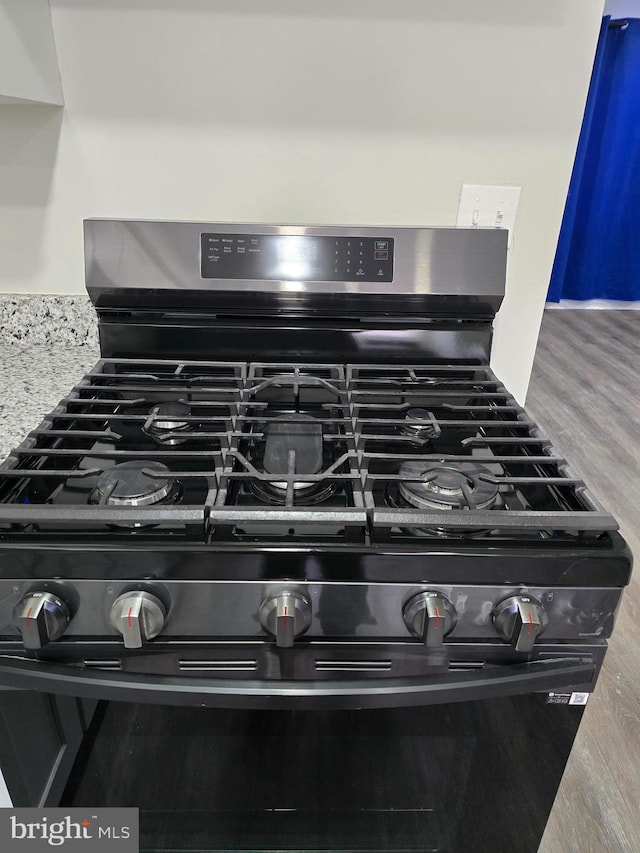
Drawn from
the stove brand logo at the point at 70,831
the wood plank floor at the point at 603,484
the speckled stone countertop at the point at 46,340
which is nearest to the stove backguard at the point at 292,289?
the speckled stone countertop at the point at 46,340

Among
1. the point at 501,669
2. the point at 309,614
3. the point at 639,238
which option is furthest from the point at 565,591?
the point at 639,238

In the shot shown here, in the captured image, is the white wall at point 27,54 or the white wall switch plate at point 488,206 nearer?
the white wall at point 27,54

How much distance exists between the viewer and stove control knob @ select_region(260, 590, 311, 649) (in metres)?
0.64

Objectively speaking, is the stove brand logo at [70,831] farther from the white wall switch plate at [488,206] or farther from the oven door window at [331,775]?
the white wall switch plate at [488,206]

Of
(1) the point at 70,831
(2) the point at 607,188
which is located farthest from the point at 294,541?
(2) the point at 607,188

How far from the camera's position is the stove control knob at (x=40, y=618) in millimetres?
631

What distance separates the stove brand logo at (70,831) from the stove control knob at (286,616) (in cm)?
38

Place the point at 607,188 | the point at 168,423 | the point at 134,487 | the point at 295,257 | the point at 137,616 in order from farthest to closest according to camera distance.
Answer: the point at 607,188, the point at 295,257, the point at 168,423, the point at 134,487, the point at 137,616

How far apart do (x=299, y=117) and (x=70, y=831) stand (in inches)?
47.4

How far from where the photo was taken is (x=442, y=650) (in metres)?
0.71

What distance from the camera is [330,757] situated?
29.9 inches

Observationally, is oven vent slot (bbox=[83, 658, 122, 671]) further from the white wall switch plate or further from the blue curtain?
the blue curtain

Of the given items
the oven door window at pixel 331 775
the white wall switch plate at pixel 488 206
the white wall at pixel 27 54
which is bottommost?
the oven door window at pixel 331 775

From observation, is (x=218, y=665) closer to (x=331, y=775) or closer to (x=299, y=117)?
(x=331, y=775)
